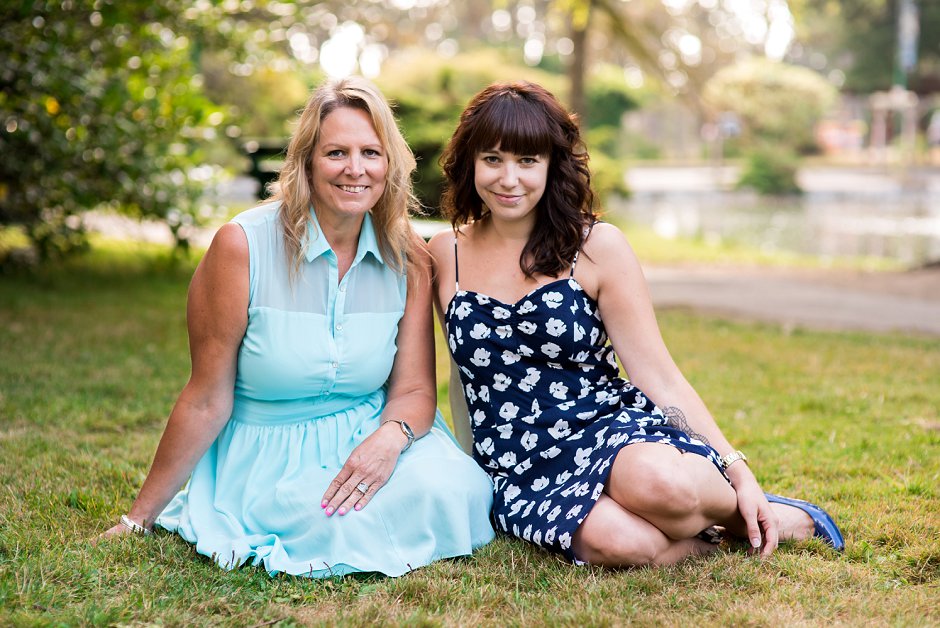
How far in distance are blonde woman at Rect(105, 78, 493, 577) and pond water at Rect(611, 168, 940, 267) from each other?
31.3 feet

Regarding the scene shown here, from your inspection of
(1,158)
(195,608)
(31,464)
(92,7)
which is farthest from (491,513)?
(1,158)

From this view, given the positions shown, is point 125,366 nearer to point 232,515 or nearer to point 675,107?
point 232,515

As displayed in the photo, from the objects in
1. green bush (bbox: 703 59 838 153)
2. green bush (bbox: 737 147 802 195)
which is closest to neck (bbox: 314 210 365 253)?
green bush (bbox: 737 147 802 195)

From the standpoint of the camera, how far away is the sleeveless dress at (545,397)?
3133mm

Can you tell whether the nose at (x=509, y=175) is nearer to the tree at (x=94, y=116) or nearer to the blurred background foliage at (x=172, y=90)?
the blurred background foliage at (x=172, y=90)

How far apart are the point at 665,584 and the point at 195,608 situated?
4.21 ft

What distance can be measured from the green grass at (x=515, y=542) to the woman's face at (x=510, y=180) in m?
1.05

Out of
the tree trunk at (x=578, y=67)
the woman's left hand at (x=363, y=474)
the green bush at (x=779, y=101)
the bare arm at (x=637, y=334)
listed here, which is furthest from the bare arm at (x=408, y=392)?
the green bush at (x=779, y=101)

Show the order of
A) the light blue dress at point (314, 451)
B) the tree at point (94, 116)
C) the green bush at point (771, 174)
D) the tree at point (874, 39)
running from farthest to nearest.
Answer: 1. the tree at point (874, 39)
2. the green bush at point (771, 174)
3. the tree at point (94, 116)
4. the light blue dress at point (314, 451)

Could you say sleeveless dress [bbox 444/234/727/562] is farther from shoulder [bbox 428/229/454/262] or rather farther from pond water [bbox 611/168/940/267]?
pond water [bbox 611/168/940/267]

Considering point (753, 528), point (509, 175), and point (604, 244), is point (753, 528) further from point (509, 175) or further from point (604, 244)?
point (509, 175)

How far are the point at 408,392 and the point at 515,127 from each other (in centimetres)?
91

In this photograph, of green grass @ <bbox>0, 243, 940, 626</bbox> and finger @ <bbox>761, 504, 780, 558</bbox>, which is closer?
green grass @ <bbox>0, 243, 940, 626</bbox>

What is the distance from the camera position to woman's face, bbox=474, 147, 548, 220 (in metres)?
3.14
